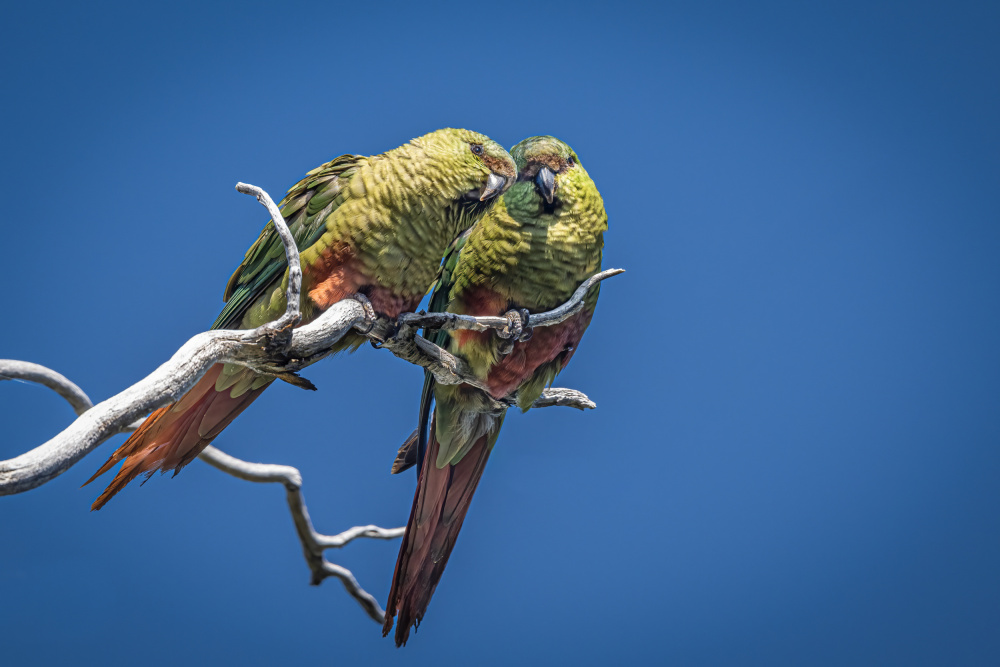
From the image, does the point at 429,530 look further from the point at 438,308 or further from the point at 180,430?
→ the point at 180,430

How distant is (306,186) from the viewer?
65.6 inches

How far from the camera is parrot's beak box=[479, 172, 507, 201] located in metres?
1.58

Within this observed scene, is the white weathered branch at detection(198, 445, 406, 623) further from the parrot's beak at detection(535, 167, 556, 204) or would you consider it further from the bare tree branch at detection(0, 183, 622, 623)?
the parrot's beak at detection(535, 167, 556, 204)

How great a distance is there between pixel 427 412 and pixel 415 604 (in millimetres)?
487

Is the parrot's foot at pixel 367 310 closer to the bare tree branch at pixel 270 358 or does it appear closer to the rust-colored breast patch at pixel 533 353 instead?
the bare tree branch at pixel 270 358

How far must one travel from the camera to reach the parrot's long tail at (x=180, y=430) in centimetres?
143

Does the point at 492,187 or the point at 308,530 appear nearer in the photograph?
the point at 492,187

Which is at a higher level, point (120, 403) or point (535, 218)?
point (535, 218)

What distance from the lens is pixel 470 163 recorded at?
5.15ft

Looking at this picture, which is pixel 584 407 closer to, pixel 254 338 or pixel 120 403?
pixel 254 338

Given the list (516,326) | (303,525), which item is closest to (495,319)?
(516,326)

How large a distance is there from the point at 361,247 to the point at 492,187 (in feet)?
1.01

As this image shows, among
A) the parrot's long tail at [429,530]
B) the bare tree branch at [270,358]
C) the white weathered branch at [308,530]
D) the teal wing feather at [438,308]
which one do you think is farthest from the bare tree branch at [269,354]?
the white weathered branch at [308,530]

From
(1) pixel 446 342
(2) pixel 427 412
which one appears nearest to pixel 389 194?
(1) pixel 446 342
